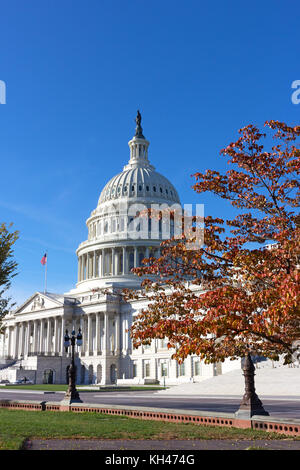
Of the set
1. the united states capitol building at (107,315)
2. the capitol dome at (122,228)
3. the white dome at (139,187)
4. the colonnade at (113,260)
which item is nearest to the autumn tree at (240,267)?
the united states capitol building at (107,315)

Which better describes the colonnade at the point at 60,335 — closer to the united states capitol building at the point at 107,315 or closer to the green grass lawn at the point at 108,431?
the united states capitol building at the point at 107,315

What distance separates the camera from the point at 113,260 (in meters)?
115

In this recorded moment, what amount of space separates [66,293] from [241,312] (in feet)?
354

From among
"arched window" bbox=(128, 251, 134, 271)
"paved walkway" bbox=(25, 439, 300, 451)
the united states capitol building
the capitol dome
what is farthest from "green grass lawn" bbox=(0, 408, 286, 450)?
"arched window" bbox=(128, 251, 134, 271)

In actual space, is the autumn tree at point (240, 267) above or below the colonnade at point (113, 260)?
below

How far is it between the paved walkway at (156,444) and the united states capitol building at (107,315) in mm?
58363

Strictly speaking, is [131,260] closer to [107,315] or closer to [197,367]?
[107,315]

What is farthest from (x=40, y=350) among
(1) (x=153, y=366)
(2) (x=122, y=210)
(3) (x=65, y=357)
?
(2) (x=122, y=210)

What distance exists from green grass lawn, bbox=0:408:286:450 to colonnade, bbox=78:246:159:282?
89599 mm

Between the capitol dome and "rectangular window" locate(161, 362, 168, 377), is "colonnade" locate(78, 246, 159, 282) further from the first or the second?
"rectangular window" locate(161, 362, 168, 377)

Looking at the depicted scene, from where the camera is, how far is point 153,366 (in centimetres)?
8912

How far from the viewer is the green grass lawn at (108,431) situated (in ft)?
50.9

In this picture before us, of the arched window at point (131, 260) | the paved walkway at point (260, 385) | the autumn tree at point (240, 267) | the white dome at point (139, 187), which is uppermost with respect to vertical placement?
the white dome at point (139, 187)

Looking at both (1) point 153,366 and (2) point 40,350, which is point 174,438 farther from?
(2) point 40,350
